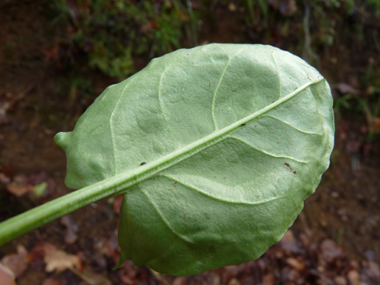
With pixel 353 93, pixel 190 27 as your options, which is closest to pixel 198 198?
pixel 190 27

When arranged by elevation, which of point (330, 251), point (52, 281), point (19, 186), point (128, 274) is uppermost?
point (19, 186)

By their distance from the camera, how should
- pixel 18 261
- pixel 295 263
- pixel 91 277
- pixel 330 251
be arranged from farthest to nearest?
pixel 330 251, pixel 295 263, pixel 91 277, pixel 18 261

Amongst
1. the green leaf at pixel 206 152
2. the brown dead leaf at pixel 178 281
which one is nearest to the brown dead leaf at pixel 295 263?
the brown dead leaf at pixel 178 281

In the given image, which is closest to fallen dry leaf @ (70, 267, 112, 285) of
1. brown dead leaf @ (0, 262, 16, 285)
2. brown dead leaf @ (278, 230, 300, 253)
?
brown dead leaf @ (0, 262, 16, 285)

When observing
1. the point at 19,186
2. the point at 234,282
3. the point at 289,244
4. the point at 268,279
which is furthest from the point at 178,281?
the point at 19,186

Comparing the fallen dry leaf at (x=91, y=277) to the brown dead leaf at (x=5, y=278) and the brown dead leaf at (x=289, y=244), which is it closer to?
the brown dead leaf at (x=5, y=278)

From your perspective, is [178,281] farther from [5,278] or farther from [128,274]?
[5,278]

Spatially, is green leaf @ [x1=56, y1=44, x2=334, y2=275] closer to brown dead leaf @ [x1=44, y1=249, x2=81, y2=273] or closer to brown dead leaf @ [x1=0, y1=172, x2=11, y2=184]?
brown dead leaf @ [x1=44, y1=249, x2=81, y2=273]
